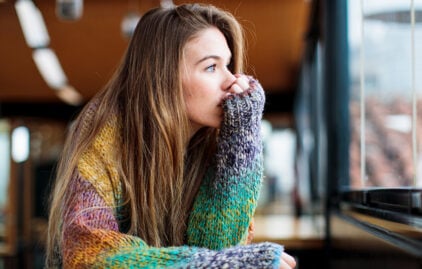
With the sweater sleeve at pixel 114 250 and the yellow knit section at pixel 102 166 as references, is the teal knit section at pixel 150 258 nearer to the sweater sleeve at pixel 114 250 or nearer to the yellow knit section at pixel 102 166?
the sweater sleeve at pixel 114 250

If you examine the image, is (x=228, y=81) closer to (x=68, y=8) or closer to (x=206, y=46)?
(x=206, y=46)

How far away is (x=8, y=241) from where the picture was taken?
18.7 feet

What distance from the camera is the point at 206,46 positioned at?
148 centimetres

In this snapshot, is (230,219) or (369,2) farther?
(369,2)

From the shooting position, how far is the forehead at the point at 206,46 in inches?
57.6

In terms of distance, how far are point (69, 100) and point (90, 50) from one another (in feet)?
9.58

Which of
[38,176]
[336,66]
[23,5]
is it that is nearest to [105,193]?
[336,66]

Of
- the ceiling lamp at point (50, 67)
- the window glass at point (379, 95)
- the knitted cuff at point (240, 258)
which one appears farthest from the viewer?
the ceiling lamp at point (50, 67)

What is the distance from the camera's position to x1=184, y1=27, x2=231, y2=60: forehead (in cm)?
146

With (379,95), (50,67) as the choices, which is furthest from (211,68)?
(50,67)

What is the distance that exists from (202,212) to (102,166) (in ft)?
0.77

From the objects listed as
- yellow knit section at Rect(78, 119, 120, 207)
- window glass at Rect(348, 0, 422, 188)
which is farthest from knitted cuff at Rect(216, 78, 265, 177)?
window glass at Rect(348, 0, 422, 188)

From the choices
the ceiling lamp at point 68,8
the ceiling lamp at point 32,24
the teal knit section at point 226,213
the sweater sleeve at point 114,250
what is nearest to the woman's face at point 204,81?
the teal knit section at point 226,213

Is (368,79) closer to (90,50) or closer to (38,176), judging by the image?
(90,50)
